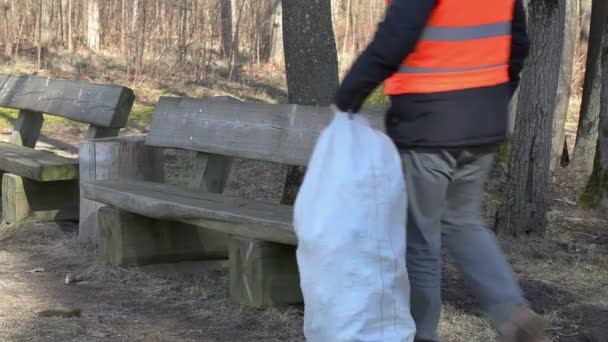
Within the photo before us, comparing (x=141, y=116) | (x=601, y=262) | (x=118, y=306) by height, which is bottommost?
(x=141, y=116)

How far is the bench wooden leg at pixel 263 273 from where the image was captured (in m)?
4.29

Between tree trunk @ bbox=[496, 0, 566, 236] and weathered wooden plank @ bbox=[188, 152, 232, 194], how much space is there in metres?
1.81

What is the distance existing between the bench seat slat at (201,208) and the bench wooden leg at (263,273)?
4.6 inches

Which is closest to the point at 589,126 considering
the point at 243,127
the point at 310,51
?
the point at 310,51

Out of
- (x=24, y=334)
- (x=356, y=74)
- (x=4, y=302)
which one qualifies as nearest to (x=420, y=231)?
(x=356, y=74)

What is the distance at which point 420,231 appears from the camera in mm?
3104

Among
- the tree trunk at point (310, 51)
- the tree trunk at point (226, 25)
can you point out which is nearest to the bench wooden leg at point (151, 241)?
the tree trunk at point (310, 51)

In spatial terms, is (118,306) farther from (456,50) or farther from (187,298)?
(456,50)

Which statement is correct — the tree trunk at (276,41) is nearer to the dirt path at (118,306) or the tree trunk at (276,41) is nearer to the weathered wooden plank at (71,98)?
the weathered wooden plank at (71,98)

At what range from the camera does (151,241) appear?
5.21m

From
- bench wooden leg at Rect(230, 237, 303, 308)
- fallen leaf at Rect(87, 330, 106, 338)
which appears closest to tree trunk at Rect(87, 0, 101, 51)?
bench wooden leg at Rect(230, 237, 303, 308)

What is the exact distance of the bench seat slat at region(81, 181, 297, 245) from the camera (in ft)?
13.5

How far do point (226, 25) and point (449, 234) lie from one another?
12134mm

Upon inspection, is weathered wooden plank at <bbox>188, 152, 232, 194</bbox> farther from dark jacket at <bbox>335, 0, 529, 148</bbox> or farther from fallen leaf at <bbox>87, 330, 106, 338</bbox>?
dark jacket at <bbox>335, 0, 529, 148</bbox>
